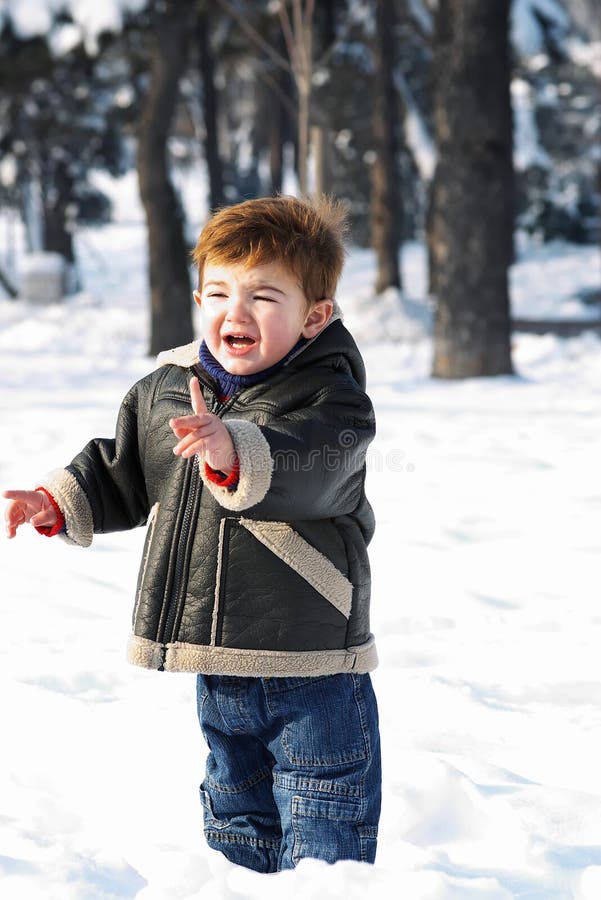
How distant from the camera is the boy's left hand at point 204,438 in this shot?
207 centimetres

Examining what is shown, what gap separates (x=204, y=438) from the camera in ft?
6.87

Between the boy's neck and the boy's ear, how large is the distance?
0.02m

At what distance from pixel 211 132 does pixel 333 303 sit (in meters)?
20.6

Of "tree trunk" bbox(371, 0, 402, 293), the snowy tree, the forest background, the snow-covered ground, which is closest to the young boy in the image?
the snow-covered ground

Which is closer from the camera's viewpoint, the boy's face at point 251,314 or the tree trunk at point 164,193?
the boy's face at point 251,314

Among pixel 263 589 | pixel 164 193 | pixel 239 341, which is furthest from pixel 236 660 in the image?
pixel 164 193

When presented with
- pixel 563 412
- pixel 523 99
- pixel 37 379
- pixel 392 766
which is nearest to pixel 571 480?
pixel 563 412

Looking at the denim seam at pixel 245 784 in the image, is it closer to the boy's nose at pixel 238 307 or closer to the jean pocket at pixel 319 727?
the jean pocket at pixel 319 727

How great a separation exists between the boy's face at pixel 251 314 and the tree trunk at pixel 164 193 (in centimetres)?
1158

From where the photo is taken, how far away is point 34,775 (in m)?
3.02

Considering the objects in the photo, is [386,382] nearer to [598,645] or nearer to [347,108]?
[598,645]

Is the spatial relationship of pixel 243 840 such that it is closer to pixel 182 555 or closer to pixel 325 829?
pixel 325 829

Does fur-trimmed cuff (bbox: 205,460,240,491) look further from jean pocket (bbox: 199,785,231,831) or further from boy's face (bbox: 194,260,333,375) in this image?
jean pocket (bbox: 199,785,231,831)

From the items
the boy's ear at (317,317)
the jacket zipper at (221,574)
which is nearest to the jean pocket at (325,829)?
the jacket zipper at (221,574)
